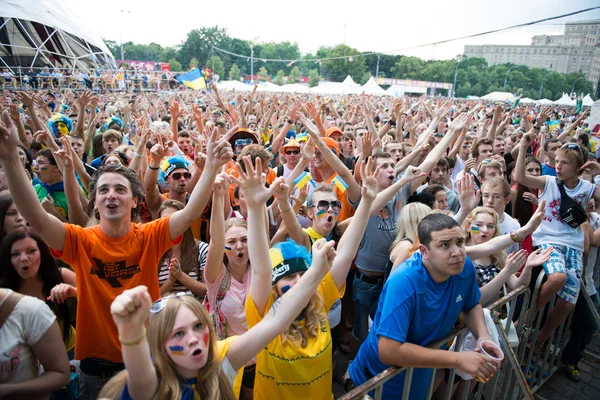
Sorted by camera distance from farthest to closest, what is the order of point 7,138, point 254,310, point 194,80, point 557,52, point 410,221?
point 557,52 → point 194,80 → point 410,221 → point 254,310 → point 7,138

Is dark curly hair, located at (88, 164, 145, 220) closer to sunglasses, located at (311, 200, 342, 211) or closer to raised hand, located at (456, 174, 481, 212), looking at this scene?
sunglasses, located at (311, 200, 342, 211)

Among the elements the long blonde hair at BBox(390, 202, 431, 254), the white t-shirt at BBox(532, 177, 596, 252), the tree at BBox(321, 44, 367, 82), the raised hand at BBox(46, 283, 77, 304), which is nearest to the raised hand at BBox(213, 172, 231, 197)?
the raised hand at BBox(46, 283, 77, 304)

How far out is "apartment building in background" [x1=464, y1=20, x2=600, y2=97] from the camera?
426 feet

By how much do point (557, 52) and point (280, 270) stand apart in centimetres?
18191

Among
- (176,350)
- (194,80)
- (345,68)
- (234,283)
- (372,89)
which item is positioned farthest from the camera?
(345,68)

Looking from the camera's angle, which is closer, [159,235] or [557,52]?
[159,235]

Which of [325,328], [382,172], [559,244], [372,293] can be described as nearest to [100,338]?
[325,328]

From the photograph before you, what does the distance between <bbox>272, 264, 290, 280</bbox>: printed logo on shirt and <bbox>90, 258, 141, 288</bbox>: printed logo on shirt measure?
3.08 ft

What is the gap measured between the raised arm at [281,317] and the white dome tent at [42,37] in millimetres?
40960

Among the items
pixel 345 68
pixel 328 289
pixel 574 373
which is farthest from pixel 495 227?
pixel 345 68

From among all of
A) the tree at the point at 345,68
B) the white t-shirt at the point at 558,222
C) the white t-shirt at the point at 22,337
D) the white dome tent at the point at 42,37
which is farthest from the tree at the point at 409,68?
the white t-shirt at the point at 22,337

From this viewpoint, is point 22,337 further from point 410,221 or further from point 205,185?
point 410,221

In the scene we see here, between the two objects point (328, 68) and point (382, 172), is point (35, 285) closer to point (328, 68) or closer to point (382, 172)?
point (382, 172)

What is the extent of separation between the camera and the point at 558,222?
415cm
